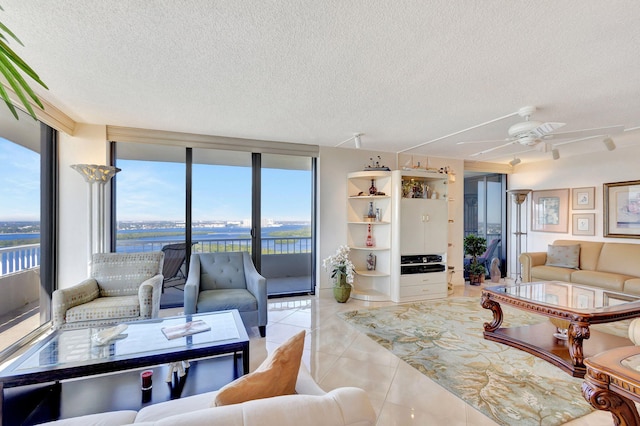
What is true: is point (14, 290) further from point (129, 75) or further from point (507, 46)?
point (507, 46)

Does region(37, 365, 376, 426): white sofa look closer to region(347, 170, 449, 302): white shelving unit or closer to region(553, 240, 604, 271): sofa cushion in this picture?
region(347, 170, 449, 302): white shelving unit

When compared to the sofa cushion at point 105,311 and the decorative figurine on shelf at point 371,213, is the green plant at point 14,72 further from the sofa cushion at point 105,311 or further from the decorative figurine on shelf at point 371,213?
the decorative figurine on shelf at point 371,213

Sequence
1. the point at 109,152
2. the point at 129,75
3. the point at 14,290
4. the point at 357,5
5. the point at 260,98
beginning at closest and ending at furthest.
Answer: the point at 357,5 → the point at 129,75 → the point at 260,98 → the point at 14,290 → the point at 109,152

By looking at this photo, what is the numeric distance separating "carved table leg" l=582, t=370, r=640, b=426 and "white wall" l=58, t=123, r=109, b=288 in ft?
15.6

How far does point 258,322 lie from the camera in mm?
3293

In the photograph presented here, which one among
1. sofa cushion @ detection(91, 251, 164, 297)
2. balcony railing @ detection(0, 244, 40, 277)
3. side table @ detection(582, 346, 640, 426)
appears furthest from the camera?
sofa cushion @ detection(91, 251, 164, 297)

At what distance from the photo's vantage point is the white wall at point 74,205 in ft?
12.0

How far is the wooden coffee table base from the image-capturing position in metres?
2.49

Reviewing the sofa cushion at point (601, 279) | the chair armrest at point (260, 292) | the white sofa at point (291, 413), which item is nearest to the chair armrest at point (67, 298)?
the chair armrest at point (260, 292)

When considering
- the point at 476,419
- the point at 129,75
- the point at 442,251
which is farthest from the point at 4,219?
the point at 442,251

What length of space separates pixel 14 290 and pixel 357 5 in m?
4.19

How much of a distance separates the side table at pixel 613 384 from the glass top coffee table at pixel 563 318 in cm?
101

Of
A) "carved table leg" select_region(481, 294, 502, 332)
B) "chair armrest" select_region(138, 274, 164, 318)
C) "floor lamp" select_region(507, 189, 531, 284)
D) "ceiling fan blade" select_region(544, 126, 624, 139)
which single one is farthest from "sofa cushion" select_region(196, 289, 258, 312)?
"floor lamp" select_region(507, 189, 531, 284)

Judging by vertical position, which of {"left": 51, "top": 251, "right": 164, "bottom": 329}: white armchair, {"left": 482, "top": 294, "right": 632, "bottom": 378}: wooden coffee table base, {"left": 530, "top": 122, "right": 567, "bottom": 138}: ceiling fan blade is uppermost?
{"left": 530, "top": 122, "right": 567, "bottom": 138}: ceiling fan blade
